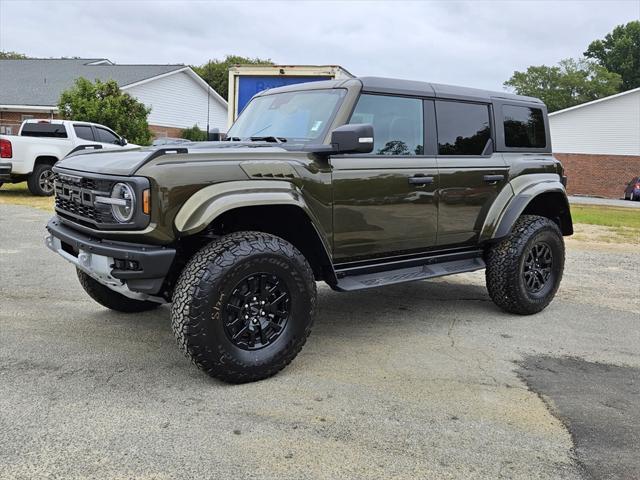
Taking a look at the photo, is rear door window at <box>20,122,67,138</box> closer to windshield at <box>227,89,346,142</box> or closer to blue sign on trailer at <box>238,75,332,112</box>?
blue sign on trailer at <box>238,75,332,112</box>

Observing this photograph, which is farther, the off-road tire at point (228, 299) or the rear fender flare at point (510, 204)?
the rear fender flare at point (510, 204)

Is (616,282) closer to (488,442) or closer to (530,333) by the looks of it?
(530,333)

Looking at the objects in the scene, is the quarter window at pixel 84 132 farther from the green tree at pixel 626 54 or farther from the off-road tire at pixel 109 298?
the green tree at pixel 626 54

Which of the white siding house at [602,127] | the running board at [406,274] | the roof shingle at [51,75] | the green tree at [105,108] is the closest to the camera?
the running board at [406,274]

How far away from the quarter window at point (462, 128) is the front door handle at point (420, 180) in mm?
340

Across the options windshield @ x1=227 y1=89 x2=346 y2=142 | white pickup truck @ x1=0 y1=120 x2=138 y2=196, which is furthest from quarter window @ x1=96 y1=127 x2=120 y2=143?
windshield @ x1=227 y1=89 x2=346 y2=142

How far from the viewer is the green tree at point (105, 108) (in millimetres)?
21547

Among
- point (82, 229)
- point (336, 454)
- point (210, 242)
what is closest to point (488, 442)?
point (336, 454)

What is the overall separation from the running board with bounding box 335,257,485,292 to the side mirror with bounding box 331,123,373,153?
0.97m

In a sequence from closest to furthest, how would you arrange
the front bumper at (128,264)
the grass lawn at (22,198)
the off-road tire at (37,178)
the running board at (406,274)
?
the front bumper at (128,264) → the running board at (406,274) → the grass lawn at (22,198) → the off-road tire at (37,178)

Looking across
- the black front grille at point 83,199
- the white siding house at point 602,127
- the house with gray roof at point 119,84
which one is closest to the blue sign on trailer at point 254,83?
the black front grille at point 83,199

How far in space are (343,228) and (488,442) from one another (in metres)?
1.72

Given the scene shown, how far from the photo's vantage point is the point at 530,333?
4.93m

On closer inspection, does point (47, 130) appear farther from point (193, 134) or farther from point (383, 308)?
point (193, 134)
